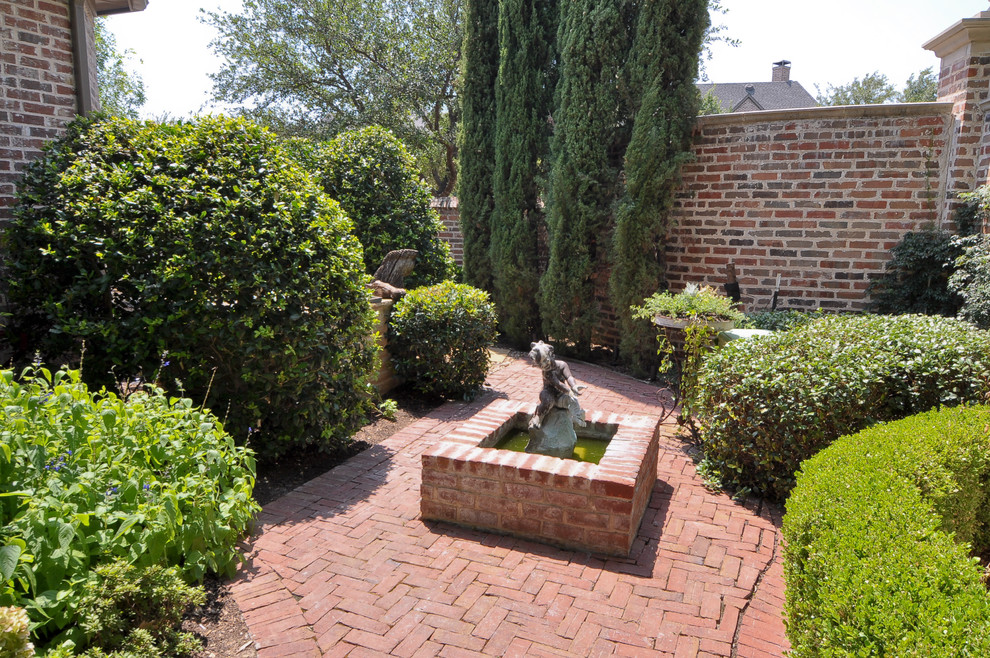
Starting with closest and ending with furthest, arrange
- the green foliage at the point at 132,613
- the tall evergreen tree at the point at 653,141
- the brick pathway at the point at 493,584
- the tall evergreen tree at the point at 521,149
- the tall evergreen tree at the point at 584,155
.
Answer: the green foliage at the point at 132,613
the brick pathway at the point at 493,584
the tall evergreen tree at the point at 653,141
the tall evergreen tree at the point at 584,155
the tall evergreen tree at the point at 521,149

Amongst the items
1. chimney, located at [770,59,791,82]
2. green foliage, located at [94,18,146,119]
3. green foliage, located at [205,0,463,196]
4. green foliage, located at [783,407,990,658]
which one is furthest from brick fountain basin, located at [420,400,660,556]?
chimney, located at [770,59,791,82]

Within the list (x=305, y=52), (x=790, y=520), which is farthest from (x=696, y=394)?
(x=305, y=52)

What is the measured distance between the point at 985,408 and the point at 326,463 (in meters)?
4.52

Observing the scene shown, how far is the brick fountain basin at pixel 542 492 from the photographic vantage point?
350 cm

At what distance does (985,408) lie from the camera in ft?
11.6

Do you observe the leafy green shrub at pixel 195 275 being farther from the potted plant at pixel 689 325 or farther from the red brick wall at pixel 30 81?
the potted plant at pixel 689 325

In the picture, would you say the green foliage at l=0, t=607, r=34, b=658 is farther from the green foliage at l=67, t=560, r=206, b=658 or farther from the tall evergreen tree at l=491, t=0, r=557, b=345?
the tall evergreen tree at l=491, t=0, r=557, b=345

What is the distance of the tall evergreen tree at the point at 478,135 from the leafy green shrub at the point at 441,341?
3248 mm

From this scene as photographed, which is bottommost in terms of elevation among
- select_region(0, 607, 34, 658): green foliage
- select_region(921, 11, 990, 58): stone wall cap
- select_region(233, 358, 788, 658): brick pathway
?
select_region(233, 358, 788, 658): brick pathway

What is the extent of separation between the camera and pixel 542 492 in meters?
3.63

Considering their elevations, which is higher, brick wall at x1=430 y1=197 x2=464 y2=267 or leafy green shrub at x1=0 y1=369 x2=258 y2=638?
brick wall at x1=430 y1=197 x2=464 y2=267

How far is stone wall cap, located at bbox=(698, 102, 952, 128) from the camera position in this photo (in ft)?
20.6

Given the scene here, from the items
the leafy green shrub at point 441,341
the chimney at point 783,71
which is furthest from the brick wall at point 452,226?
the chimney at point 783,71

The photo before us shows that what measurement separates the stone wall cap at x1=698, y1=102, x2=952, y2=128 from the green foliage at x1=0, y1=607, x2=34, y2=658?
7.20 m
